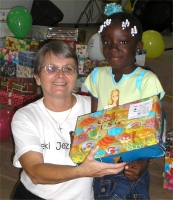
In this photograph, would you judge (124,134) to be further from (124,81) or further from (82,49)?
(82,49)

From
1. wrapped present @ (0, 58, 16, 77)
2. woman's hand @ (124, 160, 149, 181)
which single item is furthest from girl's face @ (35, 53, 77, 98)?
wrapped present @ (0, 58, 16, 77)

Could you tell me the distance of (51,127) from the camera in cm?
139

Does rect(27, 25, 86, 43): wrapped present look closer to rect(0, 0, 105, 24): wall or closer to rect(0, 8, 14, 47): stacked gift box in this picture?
rect(0, 8, 14, 47): stacked gift box

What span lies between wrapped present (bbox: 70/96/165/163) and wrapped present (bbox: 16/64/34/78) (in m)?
2.61

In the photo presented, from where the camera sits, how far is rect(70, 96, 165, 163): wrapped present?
1.08m

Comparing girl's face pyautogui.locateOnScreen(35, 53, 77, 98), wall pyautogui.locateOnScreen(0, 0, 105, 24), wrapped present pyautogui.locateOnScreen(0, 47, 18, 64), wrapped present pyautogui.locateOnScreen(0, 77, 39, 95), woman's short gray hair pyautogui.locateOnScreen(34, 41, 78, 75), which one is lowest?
wrapped present pyautogui.locateOnScreen(0, 77, 39, 95)

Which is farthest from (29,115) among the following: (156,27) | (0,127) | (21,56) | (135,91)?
(156,27)

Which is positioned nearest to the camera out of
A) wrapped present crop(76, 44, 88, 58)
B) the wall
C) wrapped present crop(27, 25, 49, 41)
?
wrapped present crop(76, 44, 88, 58)

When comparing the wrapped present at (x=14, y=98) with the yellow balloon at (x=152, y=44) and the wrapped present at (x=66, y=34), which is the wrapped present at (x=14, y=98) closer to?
the wrapped present at (x=66, y=34)

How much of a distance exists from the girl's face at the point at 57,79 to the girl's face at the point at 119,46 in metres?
0.16

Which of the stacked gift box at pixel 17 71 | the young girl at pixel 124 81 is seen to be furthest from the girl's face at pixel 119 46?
the stacked gift box at pixel 17 71

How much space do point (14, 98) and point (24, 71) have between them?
660mm

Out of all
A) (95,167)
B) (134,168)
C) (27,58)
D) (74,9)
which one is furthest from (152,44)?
(95,167)

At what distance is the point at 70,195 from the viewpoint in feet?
4.58
